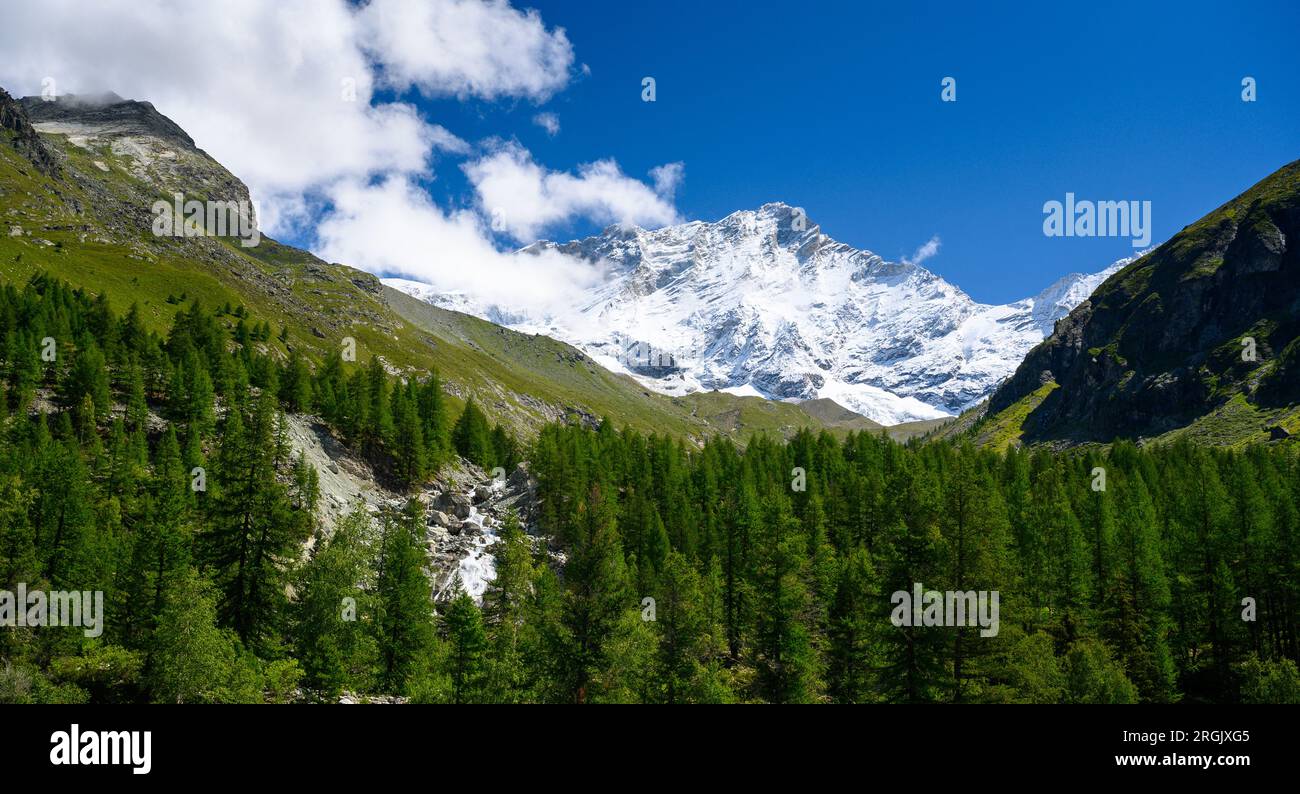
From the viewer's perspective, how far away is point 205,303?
17288cm

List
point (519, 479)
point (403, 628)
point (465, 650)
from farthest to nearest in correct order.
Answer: point (519, 479), point (403, 628), point (465, 650)

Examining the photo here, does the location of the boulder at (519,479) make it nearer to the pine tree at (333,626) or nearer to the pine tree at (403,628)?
the pine tree at (403,628)

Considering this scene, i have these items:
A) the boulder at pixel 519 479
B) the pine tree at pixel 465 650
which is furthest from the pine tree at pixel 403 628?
the boulder at pixel 519 479

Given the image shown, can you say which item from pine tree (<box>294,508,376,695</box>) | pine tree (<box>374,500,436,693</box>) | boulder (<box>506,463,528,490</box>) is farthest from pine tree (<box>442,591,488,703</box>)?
boulder (<box>506,463,528,490</box>)

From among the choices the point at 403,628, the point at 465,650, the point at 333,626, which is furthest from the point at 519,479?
the point at 465,650

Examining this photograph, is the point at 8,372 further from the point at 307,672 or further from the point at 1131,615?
the point at 1131,615

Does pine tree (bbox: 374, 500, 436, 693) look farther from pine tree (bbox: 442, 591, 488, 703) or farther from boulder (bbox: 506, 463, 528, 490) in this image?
boulder (bbox: 506, 463, 528, 490)

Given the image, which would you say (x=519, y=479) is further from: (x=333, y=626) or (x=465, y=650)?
(x=465, y=650)

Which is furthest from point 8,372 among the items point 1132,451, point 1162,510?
point 1132,451

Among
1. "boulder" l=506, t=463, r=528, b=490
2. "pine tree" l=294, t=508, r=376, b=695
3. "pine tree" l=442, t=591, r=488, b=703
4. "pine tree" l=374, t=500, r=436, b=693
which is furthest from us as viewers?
"boulder" l=506, t=463, r=528, b=490

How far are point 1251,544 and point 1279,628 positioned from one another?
242 inches

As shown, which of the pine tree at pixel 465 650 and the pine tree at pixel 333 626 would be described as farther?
the pine tree at pixel 333 626

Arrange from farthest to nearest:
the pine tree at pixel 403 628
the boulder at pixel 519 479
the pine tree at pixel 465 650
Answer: the boulder at pixel 519 479 < the pine tree at pixel 403 628 < the pine tree at pixel 465 650

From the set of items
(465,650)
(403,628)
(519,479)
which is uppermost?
(519,479)
